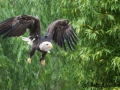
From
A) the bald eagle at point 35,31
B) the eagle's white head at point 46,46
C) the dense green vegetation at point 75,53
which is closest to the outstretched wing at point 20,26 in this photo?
the bald eagle at point 35,31

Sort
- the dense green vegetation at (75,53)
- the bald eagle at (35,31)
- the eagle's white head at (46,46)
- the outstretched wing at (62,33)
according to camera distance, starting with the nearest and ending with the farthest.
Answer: the eagle's white head at (46,46) → the bald eagle at (35,31) → the outstretched wing at (62,33) → the dense green vegetation at (75,53)

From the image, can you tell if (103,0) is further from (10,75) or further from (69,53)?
(10,75)

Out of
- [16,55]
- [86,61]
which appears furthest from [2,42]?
[86,61]

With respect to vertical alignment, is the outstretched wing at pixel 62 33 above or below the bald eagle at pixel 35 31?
below

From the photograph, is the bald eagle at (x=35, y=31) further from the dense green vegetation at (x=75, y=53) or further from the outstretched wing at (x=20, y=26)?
the dense green vegetation at (x=75, y=53)

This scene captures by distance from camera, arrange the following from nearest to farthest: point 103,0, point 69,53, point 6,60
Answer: point 103,0
point 69,53
point 6,60

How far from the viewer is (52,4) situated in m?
8.38

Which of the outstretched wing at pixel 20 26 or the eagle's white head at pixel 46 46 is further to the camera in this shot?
the outstretched wing at pixel 20 26

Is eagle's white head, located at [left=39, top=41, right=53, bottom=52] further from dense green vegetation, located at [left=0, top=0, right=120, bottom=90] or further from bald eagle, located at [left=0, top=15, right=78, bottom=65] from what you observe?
dense green vegetation, located at [left=0, top=0, right=120, bottom=90]

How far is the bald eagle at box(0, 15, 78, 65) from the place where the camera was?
459 cm

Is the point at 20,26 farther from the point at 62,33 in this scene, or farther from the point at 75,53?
the point at 75,53

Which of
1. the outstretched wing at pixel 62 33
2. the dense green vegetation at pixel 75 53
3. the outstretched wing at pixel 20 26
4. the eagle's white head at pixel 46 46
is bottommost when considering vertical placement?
the dense green vegetation at pixel 75 53

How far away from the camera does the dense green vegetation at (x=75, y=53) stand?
22.2ft

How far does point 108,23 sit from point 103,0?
37cm
